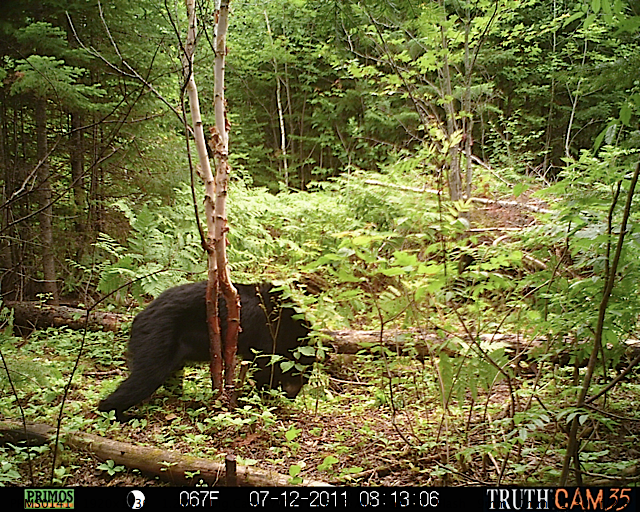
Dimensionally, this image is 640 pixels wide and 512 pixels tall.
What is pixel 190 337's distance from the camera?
13.4ft

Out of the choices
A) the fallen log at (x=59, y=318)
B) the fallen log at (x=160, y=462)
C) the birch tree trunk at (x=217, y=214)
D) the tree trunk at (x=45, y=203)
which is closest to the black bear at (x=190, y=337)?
the birch tree trunk at (x=217, y=214)

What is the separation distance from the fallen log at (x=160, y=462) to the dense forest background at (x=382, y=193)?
44 centimetres

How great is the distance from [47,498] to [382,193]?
230 inches

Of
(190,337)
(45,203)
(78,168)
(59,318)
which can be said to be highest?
(78,168)

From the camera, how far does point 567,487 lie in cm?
207

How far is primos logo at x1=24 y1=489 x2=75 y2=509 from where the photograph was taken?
7.59 ft

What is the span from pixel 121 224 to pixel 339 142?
5887mm

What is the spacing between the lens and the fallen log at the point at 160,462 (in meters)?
2.64

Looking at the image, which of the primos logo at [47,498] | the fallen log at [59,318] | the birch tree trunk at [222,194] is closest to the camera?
the primos logo at [47,498]

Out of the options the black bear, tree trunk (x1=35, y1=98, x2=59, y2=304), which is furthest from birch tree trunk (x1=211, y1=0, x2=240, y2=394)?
tree trunk (x1=35, y1=98, x2=59, y2=304)
